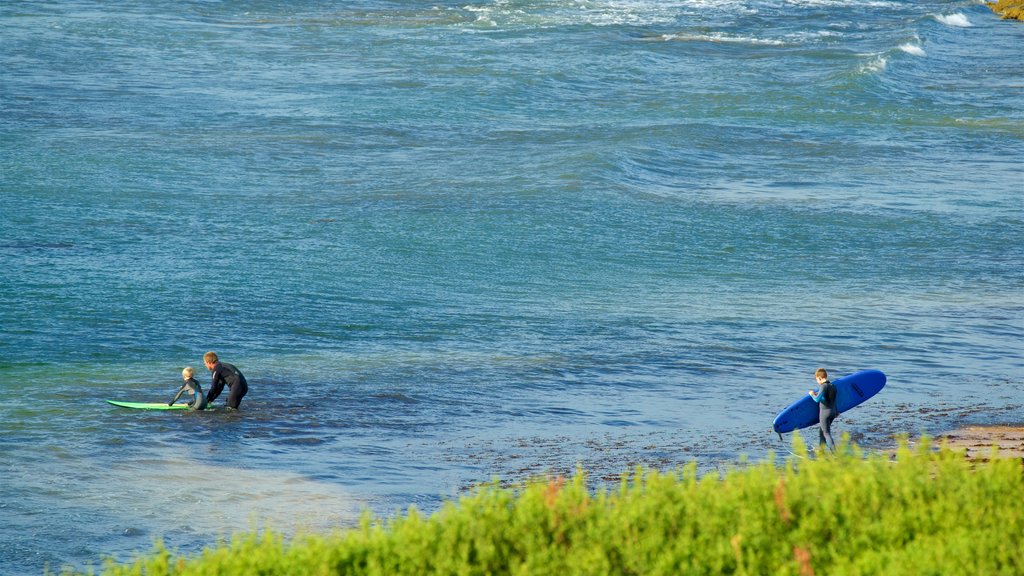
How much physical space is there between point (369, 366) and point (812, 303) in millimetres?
11667

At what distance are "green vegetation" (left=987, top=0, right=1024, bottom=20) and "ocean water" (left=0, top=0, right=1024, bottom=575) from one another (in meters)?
19.9

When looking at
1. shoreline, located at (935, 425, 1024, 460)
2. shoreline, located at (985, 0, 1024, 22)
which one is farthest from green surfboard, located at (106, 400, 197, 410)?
shoreline, located at (985, 0, 1024, 22)

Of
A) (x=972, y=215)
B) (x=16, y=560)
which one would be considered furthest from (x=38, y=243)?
(x=972, y=215)

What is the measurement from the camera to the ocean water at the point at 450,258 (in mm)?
20531

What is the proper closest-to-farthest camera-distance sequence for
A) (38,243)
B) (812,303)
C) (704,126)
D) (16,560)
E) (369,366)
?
1. (16,560)
2. (369,366)
3. (812,303)
4. (38,243)
5. (704,126)

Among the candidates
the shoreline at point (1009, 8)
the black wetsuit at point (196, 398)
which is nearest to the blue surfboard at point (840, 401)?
the black wetsuit at point (196, 398)

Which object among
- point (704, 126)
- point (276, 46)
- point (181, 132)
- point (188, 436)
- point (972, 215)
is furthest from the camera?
point (276, 46)

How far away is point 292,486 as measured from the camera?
18734 mm

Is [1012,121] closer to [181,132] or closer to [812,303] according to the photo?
[812,303]

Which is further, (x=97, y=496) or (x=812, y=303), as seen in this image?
(x=812, y=303)

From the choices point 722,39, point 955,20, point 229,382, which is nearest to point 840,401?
point 229,382

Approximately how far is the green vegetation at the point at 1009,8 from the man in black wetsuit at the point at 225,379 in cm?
8372

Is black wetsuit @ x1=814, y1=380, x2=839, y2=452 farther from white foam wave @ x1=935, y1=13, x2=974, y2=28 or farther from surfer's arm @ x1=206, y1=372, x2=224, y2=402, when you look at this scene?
white foam wave @ x1=935, y1=13, x2=974, y2=28

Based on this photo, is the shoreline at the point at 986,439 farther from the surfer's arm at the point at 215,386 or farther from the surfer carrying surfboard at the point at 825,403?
the surfer's arm at the point at 215,386
